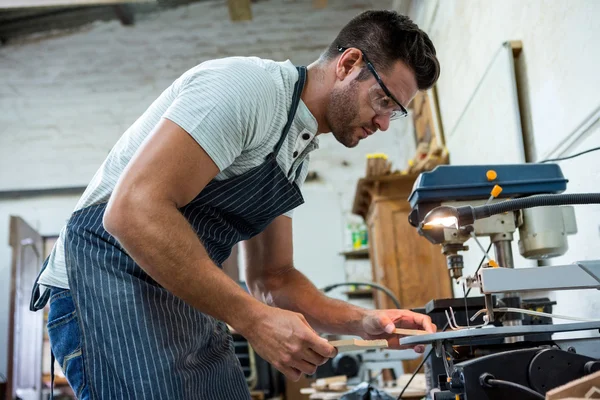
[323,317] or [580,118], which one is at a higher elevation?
[580,118]

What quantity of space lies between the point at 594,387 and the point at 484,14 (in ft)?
8.98

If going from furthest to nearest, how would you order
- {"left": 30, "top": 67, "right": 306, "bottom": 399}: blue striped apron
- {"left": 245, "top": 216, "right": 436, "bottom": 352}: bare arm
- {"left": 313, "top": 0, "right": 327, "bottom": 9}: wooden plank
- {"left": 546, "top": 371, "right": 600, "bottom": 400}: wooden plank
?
{"left": 313, "top": 0, "right": 327, "bottom": 9}: wooden plank < {"left": 245, "top": 216, "right": 436, "bottom": 352}: bare arm < {"left": 30, "top": 67, "right": 306, "bottom": 399}: blue striped apron < {"left": 546, "top": 371, "right": 600, "bottom": 400}: wooden plank

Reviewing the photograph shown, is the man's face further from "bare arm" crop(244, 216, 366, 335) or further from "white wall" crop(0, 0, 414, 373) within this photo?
"white wall" crop(0, 0, 414, 373)

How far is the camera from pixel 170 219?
44.1 inches

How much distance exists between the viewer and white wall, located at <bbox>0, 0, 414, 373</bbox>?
6828 mm

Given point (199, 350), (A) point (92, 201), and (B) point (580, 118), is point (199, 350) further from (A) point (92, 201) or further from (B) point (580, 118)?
(B) point (580, 118)

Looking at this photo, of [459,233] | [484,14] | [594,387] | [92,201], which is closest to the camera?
[594,387]

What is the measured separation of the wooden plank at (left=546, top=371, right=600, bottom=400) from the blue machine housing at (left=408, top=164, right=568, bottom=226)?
93 cm

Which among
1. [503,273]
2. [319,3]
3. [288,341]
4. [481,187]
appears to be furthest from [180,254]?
[319,3]

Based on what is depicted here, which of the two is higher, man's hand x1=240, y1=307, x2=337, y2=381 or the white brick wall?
the white brick wall

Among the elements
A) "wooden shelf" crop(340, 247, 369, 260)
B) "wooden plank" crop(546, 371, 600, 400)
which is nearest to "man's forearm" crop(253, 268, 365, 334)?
"wooden plank" crop(546, 371, 600, 400)

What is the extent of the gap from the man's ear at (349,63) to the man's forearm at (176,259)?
597 mm

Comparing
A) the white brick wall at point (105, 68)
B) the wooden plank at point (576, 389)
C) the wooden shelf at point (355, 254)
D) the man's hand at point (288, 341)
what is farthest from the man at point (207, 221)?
the white brick wall at point (105, 68)

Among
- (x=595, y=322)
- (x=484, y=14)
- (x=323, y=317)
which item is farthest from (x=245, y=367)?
(x=595, y=322)
